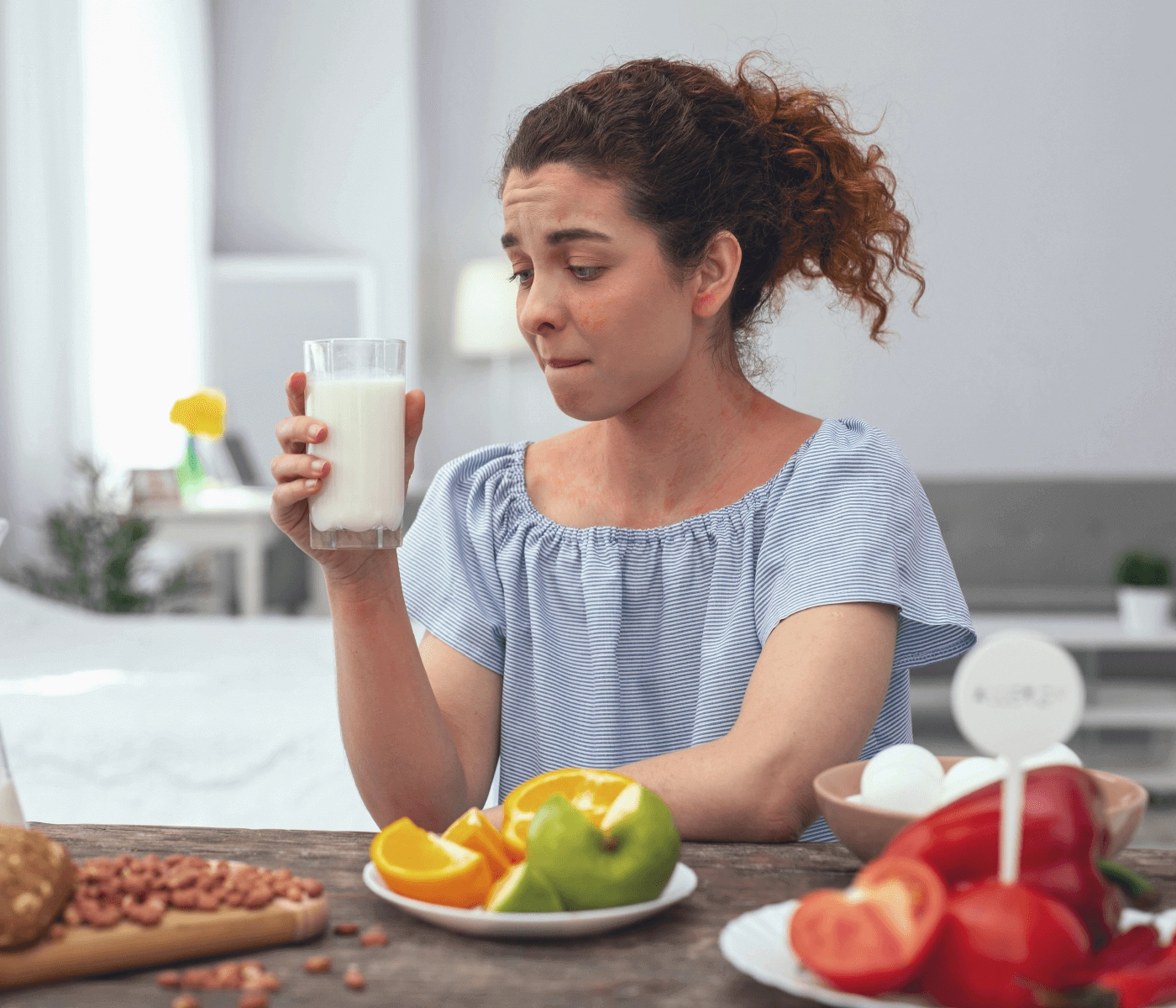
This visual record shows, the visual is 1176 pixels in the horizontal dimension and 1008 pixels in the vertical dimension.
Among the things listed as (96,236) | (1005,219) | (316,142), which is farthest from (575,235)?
(316,142)

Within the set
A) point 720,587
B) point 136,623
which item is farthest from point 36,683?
point 720,587

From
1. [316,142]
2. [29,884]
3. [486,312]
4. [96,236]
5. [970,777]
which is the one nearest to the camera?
[29,884]

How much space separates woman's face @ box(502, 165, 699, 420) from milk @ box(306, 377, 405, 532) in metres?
0.21

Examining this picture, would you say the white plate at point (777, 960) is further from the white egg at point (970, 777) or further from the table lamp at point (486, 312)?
the table lamp at point (486, 312)

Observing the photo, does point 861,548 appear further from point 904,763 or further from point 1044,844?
point 1044,844

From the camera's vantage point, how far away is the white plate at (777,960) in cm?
51

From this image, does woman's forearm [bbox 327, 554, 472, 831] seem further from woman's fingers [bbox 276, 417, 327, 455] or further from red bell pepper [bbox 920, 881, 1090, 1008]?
red bell pepper [bbox 920, 881, 1090, 1008]

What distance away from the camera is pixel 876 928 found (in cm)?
51

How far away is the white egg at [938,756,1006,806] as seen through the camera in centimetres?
68

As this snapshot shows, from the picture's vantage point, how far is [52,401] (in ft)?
13.0

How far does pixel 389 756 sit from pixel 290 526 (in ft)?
0.75

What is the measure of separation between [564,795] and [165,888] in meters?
0.22

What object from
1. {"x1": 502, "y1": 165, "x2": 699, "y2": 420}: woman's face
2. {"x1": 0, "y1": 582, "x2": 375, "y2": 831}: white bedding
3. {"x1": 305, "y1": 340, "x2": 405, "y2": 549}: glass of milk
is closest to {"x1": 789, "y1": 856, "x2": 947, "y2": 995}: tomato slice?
{"x1": 305, "y1": 340, "x2": 405, "y2": 549}: glass of milk

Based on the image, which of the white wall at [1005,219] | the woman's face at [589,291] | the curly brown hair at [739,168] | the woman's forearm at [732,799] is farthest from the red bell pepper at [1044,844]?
the white wall at [1005,219]
